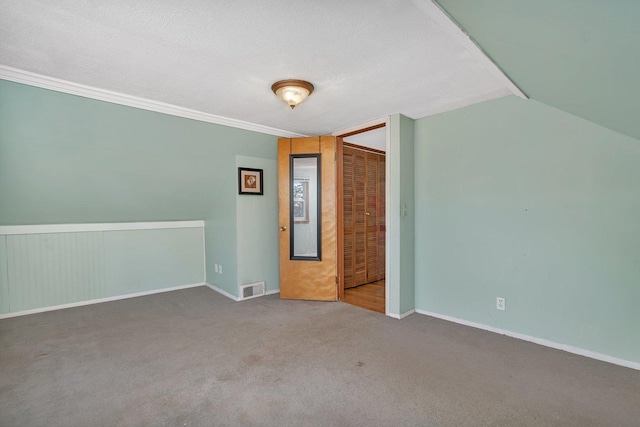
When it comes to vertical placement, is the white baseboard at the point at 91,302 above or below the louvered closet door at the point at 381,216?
below

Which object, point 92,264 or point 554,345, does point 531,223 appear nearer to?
point 554,345

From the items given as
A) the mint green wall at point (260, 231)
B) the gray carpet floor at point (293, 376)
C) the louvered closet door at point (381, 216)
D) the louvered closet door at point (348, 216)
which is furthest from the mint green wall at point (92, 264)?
the louvered closet door at point (381, 216)

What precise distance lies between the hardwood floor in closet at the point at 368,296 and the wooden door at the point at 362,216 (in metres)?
0.13

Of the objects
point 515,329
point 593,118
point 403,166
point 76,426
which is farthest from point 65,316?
point 593,118

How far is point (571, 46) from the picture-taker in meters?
1.40

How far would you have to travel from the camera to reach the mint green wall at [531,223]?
7.25 ft

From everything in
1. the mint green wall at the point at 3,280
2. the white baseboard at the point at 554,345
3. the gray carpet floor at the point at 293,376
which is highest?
the mint green wall at the point at 3,280

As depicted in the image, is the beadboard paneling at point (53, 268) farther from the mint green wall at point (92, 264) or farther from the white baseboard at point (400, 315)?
the white baseboard at point (400, 315)

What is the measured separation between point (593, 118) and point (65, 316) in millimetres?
5344

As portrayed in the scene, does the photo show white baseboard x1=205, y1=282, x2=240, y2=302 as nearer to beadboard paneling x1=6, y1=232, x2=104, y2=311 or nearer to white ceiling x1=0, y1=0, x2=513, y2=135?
beadboard paneling x1=6, y1=232, x2=104, y2=311

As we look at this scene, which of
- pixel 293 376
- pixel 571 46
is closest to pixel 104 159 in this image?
pixel 293 376

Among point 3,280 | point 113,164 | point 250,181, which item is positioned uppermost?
point 113,164

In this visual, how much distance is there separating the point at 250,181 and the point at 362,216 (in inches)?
71.2

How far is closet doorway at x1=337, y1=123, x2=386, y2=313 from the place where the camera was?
3924 millimetres
